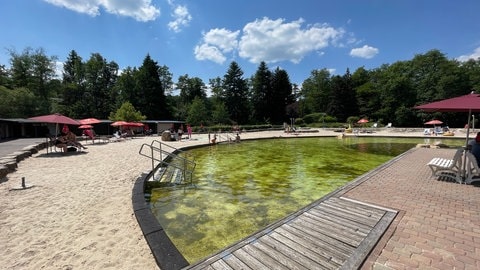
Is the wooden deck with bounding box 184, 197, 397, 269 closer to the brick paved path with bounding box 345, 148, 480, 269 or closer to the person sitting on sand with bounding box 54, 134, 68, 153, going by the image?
the brick paved path with bounding box 345, 148, 480, 269

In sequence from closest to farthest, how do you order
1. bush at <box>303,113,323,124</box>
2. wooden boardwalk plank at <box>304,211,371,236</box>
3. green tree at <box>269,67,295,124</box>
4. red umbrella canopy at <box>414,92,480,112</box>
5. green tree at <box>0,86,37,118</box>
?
wooden boardwalk plank at <box>304,211,371,236</box>, red umbrella canopy at <box>414,92,480,112</box>, green tree at <box>0,86,37,118</box>, bush at <box>303,113,323,124</box>, green tree at <box>269,67,295,124</box>

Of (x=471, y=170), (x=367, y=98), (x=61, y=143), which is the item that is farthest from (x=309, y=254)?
(x=367, y=98)

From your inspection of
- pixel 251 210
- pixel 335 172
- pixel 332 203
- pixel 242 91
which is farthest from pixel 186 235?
pixel 242 91

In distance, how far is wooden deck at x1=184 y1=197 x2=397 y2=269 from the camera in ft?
8.50

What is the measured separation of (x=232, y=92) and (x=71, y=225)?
46318mm

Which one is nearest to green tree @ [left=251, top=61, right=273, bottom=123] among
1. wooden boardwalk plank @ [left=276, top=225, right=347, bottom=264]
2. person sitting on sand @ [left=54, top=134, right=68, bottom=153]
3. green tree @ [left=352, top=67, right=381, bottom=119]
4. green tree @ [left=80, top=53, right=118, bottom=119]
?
green tree @ [left=352, top=67, right=381, bottom=119]

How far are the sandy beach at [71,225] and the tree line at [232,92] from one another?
1124 inches

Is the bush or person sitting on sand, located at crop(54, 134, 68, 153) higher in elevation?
the bush

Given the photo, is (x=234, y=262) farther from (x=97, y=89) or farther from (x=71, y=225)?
(x=97, y=89)

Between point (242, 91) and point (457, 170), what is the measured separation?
4492 centimetres

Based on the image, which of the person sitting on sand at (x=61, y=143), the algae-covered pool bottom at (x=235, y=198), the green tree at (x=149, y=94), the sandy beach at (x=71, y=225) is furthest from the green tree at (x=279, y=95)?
the sandy beach at (x=71, y=225)

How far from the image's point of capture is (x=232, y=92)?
161ft

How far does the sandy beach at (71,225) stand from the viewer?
2920 mm

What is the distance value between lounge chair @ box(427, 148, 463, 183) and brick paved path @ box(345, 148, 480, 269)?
0.33 m
